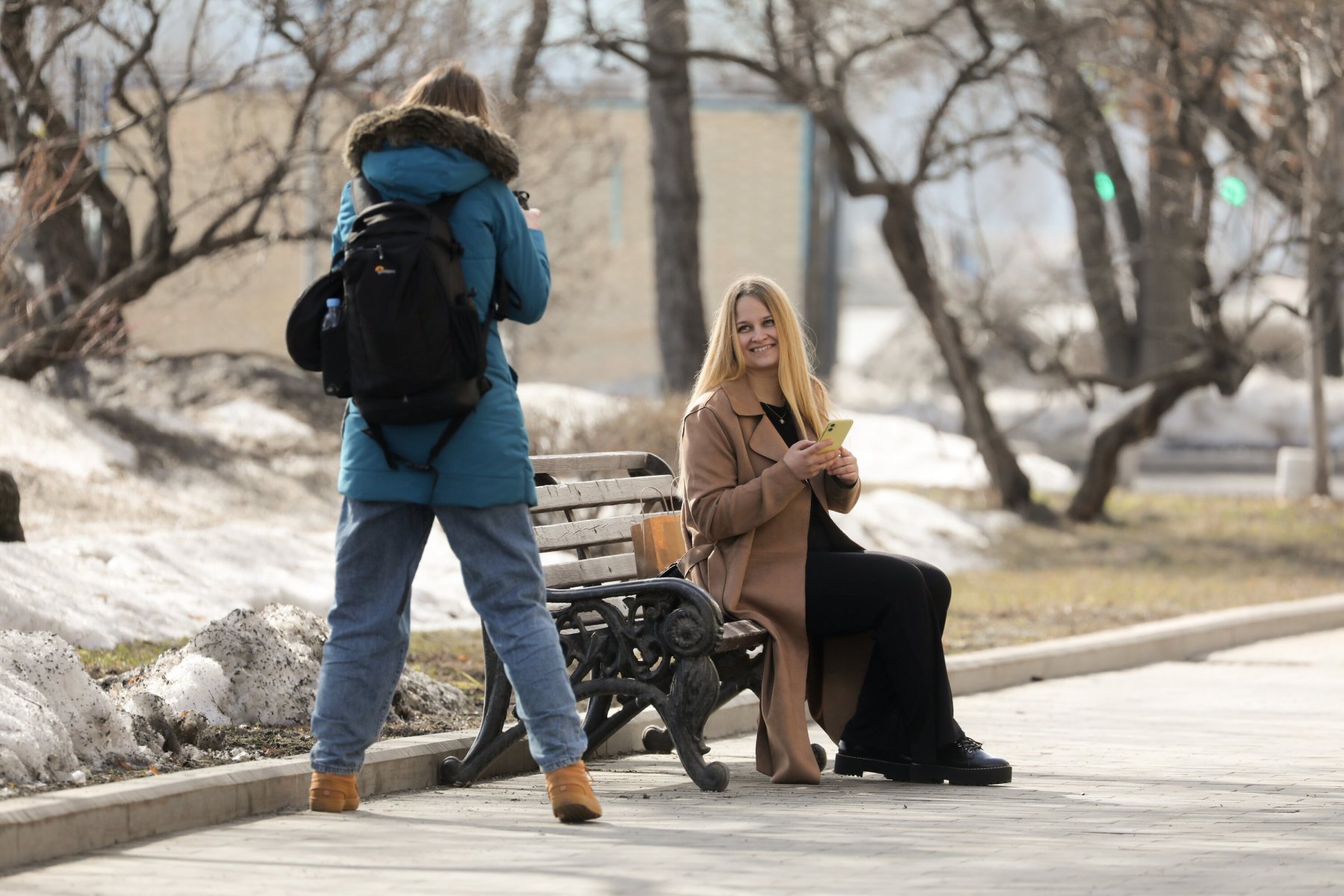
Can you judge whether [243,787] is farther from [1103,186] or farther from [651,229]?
[651,229]

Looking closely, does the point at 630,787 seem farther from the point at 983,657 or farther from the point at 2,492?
the point at 2,492

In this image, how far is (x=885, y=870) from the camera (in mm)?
4406

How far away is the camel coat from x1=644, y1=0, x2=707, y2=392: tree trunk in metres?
11.3

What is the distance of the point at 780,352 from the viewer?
6246mm

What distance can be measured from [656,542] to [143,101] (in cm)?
836

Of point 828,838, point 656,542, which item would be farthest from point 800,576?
point 828,838

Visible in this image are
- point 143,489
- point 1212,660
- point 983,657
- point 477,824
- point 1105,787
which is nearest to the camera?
point 477,824

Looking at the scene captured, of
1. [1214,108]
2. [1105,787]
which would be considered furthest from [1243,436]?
[1105,787]

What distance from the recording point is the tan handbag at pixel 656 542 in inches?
259

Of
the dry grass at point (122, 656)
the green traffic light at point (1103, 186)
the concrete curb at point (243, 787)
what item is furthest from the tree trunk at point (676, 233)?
the dry grass at point (122, 656)

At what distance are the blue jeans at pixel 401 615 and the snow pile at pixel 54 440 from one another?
25.1 feet

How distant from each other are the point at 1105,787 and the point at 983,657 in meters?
3.13

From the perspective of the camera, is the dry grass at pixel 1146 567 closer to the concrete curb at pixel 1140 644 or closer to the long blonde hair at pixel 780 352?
the concrete curb at pixel 1140 644

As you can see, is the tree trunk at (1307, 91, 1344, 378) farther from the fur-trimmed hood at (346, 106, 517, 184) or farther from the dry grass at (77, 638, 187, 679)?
the fur-trimmed hood at (346, 106, 517, 184)
